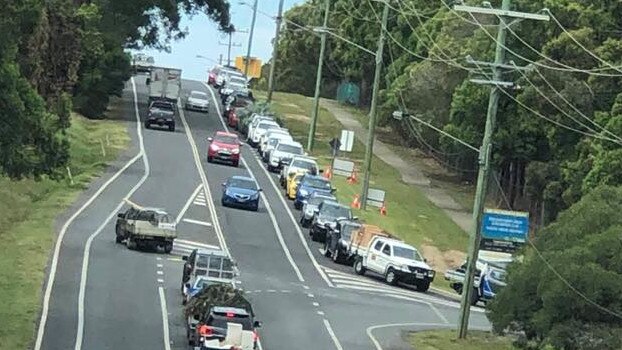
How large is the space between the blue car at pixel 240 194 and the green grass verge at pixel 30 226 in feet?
19.6

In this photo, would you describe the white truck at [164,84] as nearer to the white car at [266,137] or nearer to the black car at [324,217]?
the white car at [266,137]

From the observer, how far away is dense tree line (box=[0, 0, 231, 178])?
1420 inches

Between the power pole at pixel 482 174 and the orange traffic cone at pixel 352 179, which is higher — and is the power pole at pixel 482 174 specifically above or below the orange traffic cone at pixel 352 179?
above

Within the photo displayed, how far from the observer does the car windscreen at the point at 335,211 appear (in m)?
59.7

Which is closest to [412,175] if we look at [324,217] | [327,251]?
[324,217]

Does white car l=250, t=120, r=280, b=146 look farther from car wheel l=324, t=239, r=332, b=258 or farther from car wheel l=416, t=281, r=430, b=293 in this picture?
car wheel l=416, t=281, r=430, b=293

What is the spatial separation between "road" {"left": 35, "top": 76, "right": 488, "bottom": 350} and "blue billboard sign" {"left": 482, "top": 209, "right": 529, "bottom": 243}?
3.60 metres

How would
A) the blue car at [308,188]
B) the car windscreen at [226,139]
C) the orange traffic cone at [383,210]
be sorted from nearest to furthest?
the blue car at [308,188] < the orange traffic cone at [383,210] < the car windscreen at [226,139]

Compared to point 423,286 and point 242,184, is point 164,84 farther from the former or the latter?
point 423,286

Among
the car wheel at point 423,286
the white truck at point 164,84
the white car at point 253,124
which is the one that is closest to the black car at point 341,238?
Answer: the car wheel at point 423,286

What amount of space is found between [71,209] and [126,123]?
113 feet

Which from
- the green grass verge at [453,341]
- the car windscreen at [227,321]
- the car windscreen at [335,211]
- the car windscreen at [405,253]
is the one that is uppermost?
the car windscreen at [227,321]

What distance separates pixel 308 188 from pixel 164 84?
115 ft

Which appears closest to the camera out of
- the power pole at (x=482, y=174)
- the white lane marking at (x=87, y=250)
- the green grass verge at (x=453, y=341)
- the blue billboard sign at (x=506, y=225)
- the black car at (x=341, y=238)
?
the white lane marking at (x=87, y=250)
